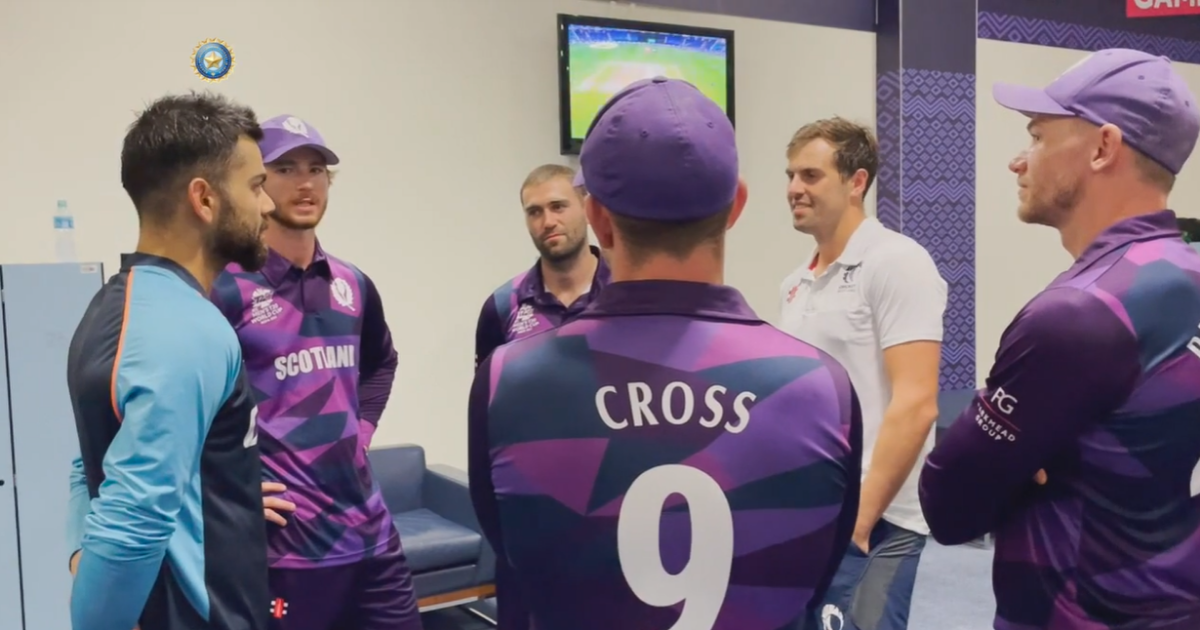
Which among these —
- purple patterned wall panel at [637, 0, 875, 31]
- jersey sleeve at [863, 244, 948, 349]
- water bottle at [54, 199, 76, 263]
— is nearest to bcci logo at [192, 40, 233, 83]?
water bottle at [54, 199, 76, 263]

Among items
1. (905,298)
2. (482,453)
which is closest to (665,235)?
(482,453)

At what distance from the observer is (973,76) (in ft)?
19.4

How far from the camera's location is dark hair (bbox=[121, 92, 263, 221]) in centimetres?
164

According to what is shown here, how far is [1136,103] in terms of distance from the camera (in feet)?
4.68

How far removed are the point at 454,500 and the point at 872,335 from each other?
2409 mm

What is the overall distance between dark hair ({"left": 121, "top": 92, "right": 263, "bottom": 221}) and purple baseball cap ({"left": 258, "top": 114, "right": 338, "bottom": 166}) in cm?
60

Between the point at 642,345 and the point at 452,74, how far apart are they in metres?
3.66

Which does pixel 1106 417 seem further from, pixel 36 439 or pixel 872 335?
pixel 36 439

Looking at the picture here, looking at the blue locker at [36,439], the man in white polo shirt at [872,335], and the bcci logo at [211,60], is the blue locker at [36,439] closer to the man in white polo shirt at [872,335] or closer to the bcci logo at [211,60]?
the bcci logo at [211,60]

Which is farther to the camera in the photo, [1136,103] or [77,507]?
[77,507]

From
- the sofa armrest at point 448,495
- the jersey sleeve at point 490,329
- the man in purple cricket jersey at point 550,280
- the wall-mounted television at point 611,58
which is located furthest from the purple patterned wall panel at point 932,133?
the jersey sleeve at point 490,329

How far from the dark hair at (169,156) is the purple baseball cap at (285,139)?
0.60m

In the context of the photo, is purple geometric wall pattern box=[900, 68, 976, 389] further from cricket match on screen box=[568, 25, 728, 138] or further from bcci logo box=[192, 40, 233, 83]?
bcci logo box=[192, 40, 233, 83]

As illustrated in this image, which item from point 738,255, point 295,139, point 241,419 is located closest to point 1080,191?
point 241,419
